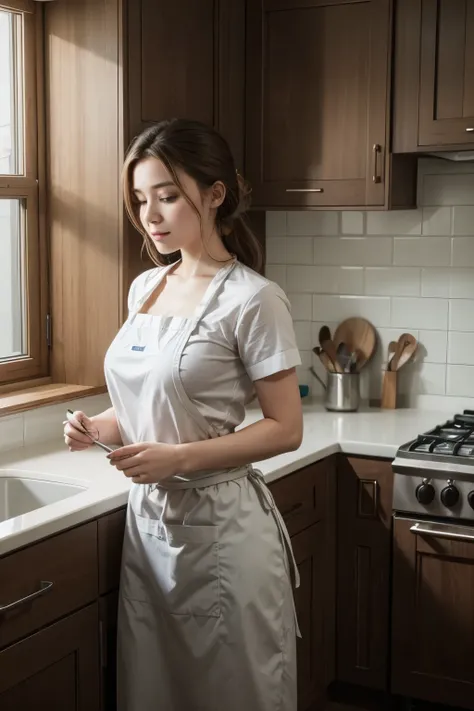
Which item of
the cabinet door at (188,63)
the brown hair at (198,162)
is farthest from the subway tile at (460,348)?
the brown hair at (198,162)

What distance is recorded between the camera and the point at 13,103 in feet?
10.1

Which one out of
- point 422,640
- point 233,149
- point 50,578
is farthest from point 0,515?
point 233,149

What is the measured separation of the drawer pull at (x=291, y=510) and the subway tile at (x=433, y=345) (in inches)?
38.3

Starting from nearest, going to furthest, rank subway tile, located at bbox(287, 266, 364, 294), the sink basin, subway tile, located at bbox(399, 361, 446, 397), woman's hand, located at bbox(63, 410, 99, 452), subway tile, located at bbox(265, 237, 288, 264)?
woman's hand, located at bbox(63, 410, 99, 452)
the sink basin
subway tile, located at bbox(399, 361, 446, 397)
subway tile, located at bbox(287, 266, 364, 294)
subway tile, located at bbox(265, 237, 288, 264)

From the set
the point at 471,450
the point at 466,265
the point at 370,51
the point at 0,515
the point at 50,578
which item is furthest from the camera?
the point at 466,265

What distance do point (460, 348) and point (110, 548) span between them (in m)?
1.76

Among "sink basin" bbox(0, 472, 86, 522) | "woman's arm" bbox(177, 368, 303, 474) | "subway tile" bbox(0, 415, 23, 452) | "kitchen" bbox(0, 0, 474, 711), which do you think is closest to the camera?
"woman's arm" bbox(177, 368, 303, 474)

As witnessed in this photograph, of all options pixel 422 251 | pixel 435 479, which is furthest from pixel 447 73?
pixel 435 479

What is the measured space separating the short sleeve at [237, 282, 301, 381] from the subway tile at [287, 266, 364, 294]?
5.60 ft

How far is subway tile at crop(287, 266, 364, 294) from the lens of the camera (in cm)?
386

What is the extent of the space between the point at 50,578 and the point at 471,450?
139 cm

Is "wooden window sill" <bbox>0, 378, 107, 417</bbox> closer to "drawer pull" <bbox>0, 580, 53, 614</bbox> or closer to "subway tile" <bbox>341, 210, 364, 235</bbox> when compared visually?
"drawer pull" <bbox>0, 580, 53, 614</bbox>

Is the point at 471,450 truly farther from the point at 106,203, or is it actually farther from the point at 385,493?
the point at 106,203

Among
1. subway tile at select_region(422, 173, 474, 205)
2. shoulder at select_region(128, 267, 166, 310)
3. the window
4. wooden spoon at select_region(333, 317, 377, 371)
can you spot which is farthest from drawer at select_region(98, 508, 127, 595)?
subway tile at select_region(422, 173, 474, 205)
